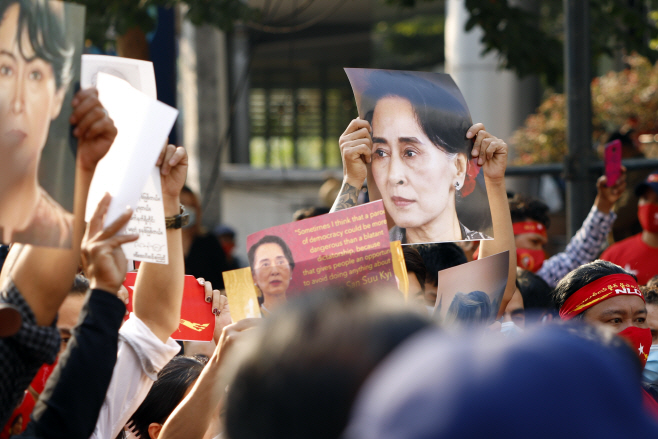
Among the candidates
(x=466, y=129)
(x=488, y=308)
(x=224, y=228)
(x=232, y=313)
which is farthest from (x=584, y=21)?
(x=224, y=228)

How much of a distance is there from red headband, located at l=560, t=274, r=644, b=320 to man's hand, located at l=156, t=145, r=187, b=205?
1419mm

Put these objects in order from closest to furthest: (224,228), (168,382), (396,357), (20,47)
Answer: (396,357), (20,47), (168,382), (224,228)

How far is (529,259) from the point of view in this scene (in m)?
3.85

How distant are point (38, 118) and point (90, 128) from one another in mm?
100

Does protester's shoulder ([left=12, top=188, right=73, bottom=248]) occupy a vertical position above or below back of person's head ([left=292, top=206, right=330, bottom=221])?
above

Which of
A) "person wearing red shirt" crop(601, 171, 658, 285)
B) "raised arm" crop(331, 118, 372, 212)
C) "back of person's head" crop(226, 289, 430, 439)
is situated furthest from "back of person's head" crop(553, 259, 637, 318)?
"back of person's head" crop(226, 289, 430, 439)

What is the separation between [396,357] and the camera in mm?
753

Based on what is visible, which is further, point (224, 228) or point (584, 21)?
point (224, 228)

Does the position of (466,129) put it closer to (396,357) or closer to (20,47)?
(20,47)

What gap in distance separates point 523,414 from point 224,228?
24.5ft

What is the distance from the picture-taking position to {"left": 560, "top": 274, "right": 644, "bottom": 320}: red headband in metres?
2.49

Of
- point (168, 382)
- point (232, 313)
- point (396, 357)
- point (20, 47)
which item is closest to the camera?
Answer: point (396, 357)

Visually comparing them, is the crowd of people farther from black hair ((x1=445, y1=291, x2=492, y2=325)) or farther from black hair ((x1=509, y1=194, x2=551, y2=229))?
black hair ((x1=509, y1=194, x2=551, y2=229))

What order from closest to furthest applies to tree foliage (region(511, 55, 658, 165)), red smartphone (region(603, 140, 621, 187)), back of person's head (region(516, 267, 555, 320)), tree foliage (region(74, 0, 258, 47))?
back of person's head (region(516, 267, 555, 320)) < red smartphone (region(603, 140, 621, 187)) < tree foliage (region(74, 0, 258, 47)) < tree foliage (region(511, 55, 658, 165))
